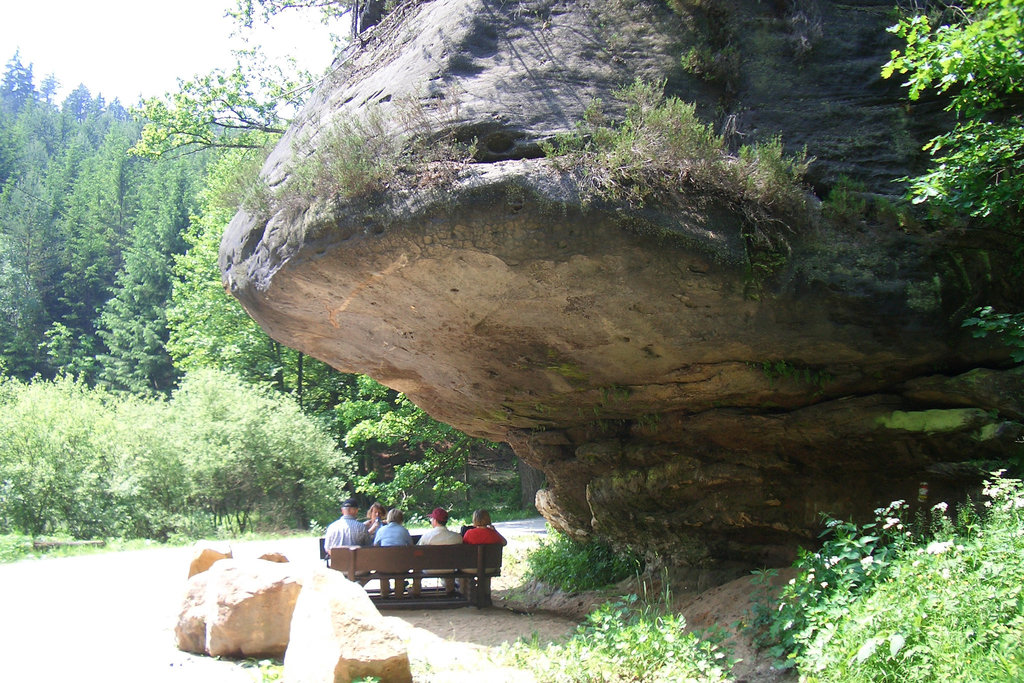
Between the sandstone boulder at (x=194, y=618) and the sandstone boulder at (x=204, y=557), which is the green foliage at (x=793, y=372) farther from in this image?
the sandstone boulder at (x=204, y=557)

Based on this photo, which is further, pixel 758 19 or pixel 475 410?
pixel 475 410

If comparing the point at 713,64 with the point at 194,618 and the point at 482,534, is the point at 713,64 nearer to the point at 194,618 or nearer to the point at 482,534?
the point at 482,534

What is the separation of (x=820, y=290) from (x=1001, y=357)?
167cm

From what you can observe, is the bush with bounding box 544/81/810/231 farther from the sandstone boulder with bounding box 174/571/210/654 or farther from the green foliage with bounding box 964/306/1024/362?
the sandstone boulder with bounding box 174/571/210/654

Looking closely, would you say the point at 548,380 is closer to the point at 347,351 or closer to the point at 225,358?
the point at 347,351

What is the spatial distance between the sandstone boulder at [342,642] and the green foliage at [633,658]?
49.1 inches

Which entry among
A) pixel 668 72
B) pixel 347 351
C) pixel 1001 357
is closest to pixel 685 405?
pixel 1001 357

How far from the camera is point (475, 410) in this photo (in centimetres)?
972

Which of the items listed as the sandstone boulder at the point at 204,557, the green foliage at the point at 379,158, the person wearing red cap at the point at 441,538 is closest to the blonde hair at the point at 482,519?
the person wearing red cap at the point at 441,538

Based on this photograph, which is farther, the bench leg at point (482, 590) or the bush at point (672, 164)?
the bench leg at point (482, 590)

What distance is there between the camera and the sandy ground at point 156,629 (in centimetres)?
620

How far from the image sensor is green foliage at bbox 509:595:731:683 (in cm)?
575

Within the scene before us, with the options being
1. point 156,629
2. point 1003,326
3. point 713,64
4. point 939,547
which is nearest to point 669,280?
point 713,64

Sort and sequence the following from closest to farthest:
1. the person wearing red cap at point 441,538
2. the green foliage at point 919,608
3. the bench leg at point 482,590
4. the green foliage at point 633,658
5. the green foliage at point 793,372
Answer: the green foliage at point 919,608 < the green foliage at point 633,658 < the green foliage at point 793,372 < the bench leg at point 482,590 < the person wearing red cap at point 441,538
